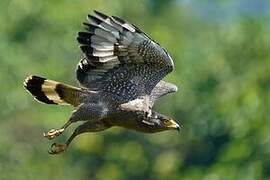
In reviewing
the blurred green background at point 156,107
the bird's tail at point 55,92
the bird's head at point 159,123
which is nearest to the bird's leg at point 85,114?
the bird's tail at point 55,92

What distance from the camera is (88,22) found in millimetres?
9055

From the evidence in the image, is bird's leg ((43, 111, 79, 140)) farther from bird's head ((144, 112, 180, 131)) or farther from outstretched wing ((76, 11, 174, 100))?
bird's head ((144, 112, 180, 131))

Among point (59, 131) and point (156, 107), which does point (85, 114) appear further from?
point (156, 107)

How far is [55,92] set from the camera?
30.0ft

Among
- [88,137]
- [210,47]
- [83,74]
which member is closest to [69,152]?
[88,137]

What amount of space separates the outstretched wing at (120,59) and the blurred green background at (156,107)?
798cm

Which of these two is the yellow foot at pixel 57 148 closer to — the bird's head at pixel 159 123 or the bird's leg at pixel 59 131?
the bird's leg at pixel 59 131

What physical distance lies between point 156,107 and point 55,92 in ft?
48.7

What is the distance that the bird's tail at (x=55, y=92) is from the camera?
9.12m

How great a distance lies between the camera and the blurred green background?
62.6 feet

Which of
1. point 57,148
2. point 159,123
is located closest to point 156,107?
point 159,123

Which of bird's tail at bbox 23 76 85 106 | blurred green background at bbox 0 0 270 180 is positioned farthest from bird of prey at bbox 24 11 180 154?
blurred green background at bbox 0 0 270 180

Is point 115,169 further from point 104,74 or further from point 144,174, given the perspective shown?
point 104,74

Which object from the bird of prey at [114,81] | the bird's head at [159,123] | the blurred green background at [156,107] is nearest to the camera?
the bird of prey at [114,81]
